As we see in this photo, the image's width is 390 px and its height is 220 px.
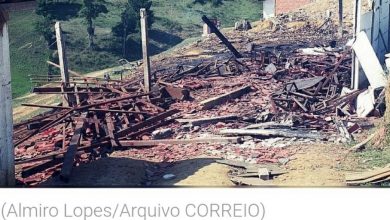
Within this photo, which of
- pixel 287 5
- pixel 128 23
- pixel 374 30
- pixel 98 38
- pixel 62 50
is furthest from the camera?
pixel 287 5

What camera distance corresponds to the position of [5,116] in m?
9.40

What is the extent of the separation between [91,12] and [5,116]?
17225mm

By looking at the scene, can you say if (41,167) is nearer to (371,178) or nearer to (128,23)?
(371,178)

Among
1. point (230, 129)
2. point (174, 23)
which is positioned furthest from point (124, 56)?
point (230, 129)

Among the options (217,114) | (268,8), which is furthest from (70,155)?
(268,8)

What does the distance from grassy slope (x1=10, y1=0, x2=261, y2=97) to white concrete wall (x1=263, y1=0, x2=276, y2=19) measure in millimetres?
3952

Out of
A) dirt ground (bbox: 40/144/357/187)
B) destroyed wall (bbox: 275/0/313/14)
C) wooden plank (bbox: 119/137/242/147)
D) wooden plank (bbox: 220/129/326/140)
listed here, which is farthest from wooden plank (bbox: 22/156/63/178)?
destroyed wall (bbox: 275/0/313/14)

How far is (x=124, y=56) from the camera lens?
25.3 m

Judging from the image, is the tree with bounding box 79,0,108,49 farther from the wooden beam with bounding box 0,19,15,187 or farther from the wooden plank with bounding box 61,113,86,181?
the wooden beam with bounding box 0,19,15,187

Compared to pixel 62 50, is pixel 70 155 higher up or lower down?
lower down

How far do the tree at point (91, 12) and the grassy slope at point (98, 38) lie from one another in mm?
373

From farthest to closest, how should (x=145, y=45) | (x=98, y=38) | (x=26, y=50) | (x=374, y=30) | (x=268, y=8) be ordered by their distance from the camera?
1. (x=268, y=8)
2. (x=98, y=38)
3. (x=26, y=50)
4. (x=374, y=30)
5. (x=145, y=45)

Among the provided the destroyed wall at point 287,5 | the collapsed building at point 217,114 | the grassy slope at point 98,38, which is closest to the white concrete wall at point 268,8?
the destroyed wall at point 287,5

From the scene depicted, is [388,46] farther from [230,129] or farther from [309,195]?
[309,195]
